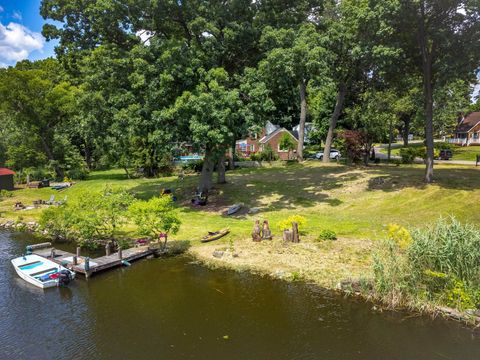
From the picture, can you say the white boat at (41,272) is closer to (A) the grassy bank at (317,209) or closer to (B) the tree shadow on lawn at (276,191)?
(A) the grassy bank at (317,209)

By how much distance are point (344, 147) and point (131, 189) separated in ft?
77.8

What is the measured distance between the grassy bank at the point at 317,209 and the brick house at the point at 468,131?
133 feet

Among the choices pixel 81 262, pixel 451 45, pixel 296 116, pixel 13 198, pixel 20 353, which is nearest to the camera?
pixel 20 353

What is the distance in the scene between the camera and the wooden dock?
17.5 metres

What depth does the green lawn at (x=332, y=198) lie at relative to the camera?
23328mm

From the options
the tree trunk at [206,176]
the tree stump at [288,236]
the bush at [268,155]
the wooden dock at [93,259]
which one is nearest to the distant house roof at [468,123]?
the bush at [268,155]

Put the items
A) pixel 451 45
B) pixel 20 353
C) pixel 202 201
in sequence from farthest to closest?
1. pixel 202 201
2. pixel 451 45
3. pixel 20 353

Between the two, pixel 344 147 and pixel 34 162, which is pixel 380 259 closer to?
pixel 344 147

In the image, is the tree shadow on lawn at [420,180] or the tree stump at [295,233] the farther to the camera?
the tree shadow on lawn at [420,180]

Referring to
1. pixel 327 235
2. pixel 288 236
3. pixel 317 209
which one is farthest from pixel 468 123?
pixel 288 236

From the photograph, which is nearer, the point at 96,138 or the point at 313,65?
the point at 313,65

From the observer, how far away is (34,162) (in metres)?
51.4

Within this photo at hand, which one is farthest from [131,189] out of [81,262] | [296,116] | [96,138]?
[296,116]

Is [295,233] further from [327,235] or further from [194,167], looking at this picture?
[194,167]
